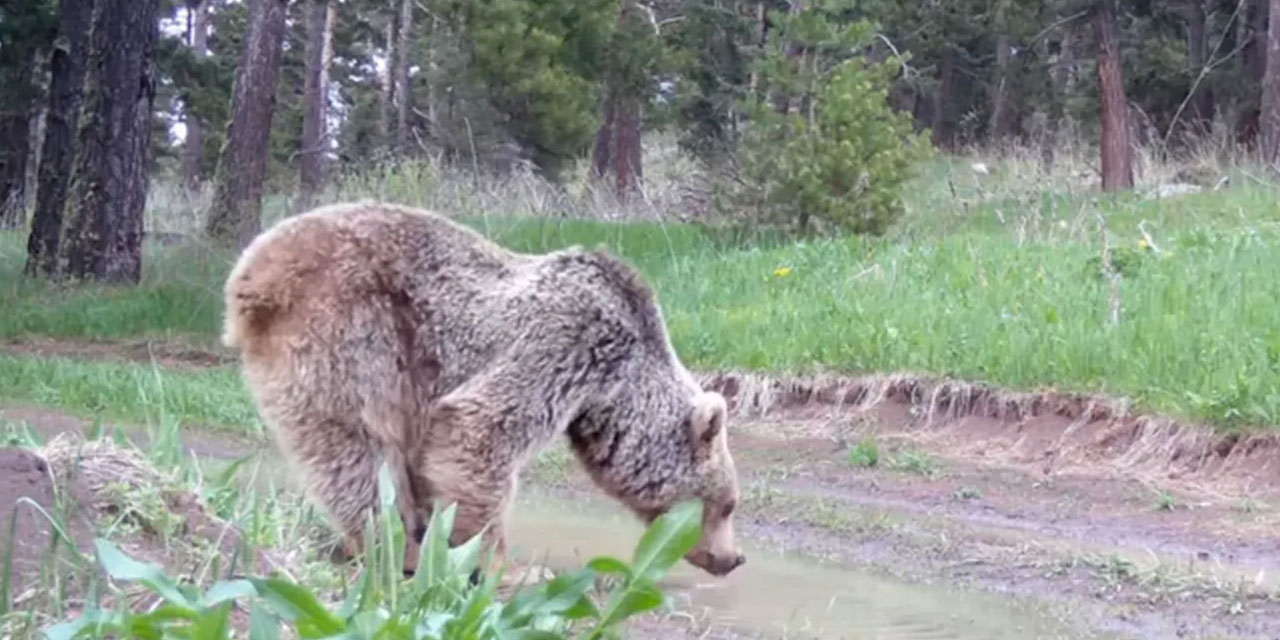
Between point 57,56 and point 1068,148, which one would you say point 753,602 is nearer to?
point 57,56

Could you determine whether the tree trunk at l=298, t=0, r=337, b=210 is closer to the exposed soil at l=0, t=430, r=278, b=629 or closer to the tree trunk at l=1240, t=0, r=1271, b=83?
the tree trunk at l=1240, t=0, r=1271, b=83

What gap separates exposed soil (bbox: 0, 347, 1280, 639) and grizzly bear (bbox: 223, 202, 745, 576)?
717 millimetres

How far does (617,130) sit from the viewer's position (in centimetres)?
2775

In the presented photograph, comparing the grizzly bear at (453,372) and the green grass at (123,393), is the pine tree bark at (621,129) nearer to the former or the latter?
the green grass at (123,393)

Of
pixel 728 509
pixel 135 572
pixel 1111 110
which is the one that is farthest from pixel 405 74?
pixel 135 572

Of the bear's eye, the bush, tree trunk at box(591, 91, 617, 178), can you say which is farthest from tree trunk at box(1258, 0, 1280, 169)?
the bear's eye

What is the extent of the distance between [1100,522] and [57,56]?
53.0 feet

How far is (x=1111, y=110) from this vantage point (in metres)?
20.1

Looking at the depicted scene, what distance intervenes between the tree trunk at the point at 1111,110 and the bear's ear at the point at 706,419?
13984 mm

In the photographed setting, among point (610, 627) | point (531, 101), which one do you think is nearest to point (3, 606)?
point (610, 627)

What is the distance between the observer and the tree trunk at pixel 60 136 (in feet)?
58.0

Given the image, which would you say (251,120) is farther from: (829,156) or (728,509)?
(728,509)

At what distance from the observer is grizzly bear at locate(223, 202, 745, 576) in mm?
5496

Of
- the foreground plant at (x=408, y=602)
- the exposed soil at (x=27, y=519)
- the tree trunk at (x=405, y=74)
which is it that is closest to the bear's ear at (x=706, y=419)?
the foreground plant at (x=408, y=602)
